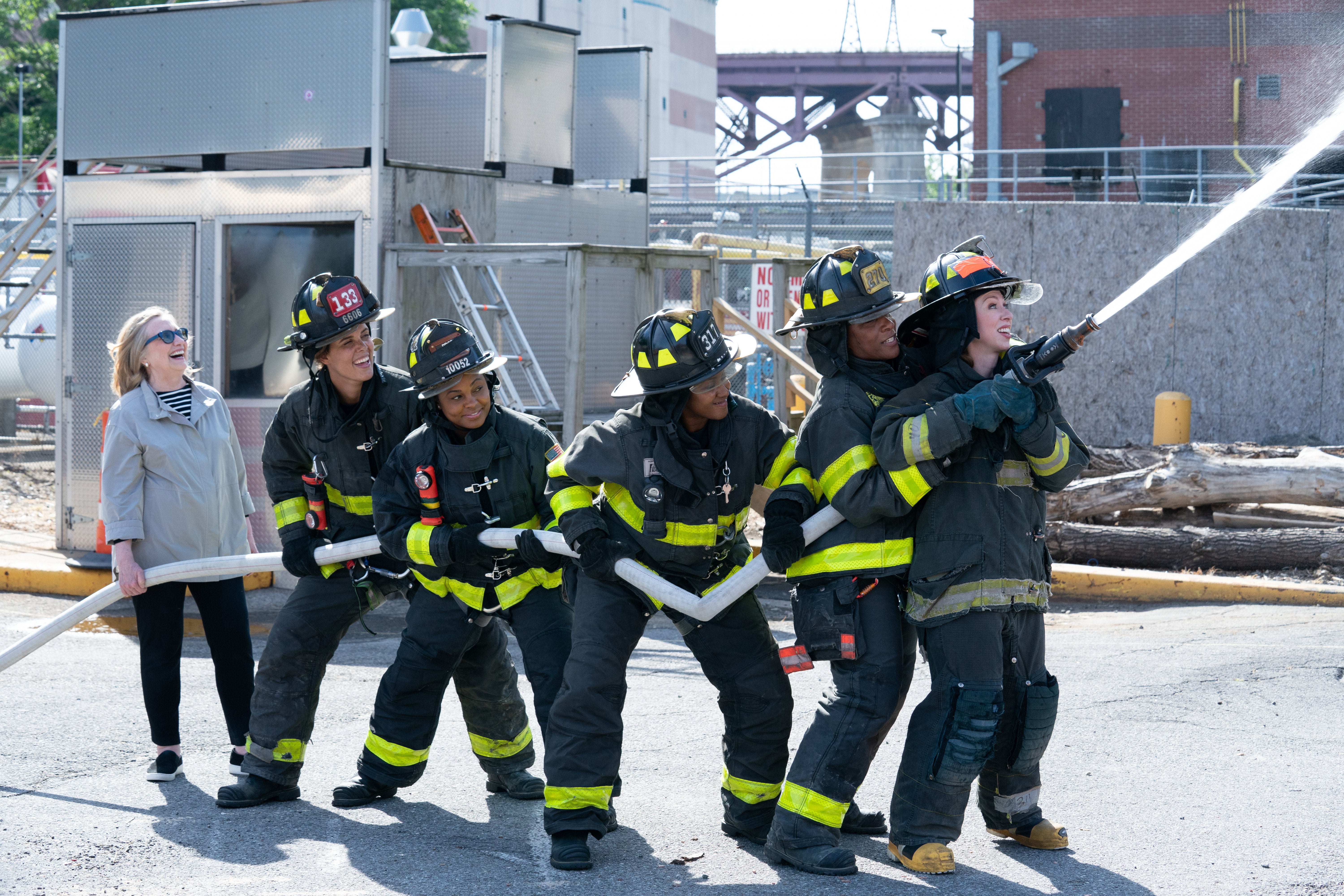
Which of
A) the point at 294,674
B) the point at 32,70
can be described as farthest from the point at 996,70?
the point at 294,674

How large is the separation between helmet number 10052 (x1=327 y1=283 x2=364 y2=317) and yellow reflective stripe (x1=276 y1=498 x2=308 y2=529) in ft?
2.45

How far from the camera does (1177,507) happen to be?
967 cm

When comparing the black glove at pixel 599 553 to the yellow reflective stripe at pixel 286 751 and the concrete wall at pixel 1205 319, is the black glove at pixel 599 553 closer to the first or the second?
the yellow reflective stripe at pixel 286 751

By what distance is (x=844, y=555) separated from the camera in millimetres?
4227

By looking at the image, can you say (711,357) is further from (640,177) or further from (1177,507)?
(640,177)

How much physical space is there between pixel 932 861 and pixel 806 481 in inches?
48.1

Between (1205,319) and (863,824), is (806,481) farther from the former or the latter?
(1205,319)

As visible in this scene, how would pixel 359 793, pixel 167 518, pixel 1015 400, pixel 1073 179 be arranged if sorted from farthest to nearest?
pixel 1073 179 → pixel 167 518 → pixel 359 793 → pixel 1015 400

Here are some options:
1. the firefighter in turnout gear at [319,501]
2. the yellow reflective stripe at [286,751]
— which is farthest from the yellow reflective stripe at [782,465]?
the yellow reflective stripe at [286,751]

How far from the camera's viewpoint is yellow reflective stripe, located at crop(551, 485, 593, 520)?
4398 mm

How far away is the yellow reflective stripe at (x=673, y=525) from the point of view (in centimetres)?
438

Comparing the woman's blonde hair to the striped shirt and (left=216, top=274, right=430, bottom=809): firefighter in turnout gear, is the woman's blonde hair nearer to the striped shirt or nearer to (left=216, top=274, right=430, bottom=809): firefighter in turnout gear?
the striped shirt

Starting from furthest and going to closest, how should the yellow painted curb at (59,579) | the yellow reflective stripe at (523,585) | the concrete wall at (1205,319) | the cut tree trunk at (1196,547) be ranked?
the concrete wall at (1205,319) → the yellow painted curb at (59,579) → the cut tree trunk at (1196,547) → the yellow reflective stripe at (523,585)

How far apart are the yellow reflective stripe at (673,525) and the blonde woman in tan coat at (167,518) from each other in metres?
1.76
